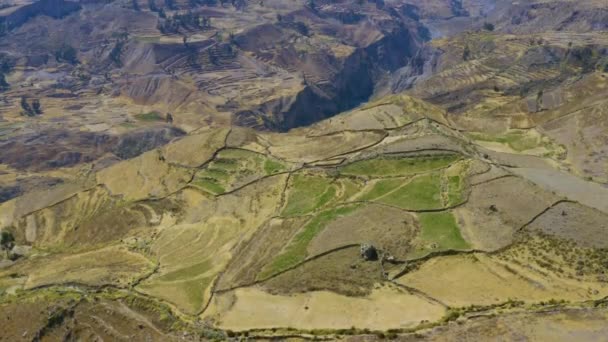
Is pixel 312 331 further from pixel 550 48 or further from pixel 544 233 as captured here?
pixel 550 48

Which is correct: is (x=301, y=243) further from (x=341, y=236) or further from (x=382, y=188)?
(x=382, y=188)

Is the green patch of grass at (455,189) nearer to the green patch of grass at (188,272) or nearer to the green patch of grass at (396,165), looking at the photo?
the green patch of grass at (396,165)

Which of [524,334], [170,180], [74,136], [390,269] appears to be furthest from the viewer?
[74,136]

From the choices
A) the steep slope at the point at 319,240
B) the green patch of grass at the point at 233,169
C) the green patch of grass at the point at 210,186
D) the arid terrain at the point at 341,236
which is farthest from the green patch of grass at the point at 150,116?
the green patch of grass at the point at 210,186

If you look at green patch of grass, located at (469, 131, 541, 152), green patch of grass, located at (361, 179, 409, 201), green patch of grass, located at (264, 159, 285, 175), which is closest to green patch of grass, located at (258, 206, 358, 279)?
green patch of grass, located at (361, 179, 409, 201)

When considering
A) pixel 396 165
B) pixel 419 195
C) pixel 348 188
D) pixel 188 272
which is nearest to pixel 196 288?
pixel 188 272

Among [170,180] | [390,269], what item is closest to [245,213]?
[170,180]

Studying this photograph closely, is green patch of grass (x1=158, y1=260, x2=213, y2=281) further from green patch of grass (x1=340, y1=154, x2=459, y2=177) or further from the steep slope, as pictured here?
green patch of grass (x1=340, y1=154, x2=459, y2=177)
